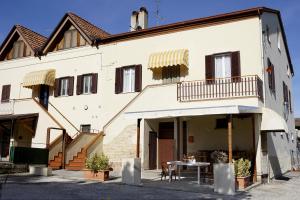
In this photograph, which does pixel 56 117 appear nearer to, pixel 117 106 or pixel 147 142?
pixel 117 106

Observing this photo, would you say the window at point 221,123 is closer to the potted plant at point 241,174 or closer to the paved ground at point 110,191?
the paved ground at point 110,191

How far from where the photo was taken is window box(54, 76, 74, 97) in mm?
24234

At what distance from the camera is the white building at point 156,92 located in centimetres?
1691

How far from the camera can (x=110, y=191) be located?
1212cm

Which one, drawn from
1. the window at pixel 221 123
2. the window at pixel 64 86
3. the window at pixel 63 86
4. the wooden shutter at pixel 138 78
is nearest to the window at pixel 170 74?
the wooden shutter at pixel 138 78

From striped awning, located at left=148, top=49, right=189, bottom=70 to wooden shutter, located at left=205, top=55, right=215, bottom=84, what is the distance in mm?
1218

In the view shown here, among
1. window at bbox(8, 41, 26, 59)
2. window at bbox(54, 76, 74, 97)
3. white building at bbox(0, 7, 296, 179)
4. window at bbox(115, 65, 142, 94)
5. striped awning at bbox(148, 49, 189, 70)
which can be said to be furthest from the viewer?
window at bbox(8, 41, 26, 59)

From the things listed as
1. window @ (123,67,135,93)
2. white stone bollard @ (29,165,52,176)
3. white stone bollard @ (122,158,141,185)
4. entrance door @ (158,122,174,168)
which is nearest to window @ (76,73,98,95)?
window @ (123,67,135,93)

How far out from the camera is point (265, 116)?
1576 centimetres

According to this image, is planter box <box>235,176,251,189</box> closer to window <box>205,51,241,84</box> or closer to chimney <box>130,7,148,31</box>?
window <box>205,51,241,84</box>

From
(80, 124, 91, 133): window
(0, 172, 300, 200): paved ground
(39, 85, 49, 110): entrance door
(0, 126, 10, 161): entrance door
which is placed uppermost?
(39, 85, 49, 110): entrance door

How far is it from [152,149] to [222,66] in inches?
242

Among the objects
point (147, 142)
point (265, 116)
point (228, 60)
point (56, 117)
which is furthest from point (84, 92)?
point (265, 116)

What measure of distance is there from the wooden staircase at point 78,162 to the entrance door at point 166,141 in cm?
446
